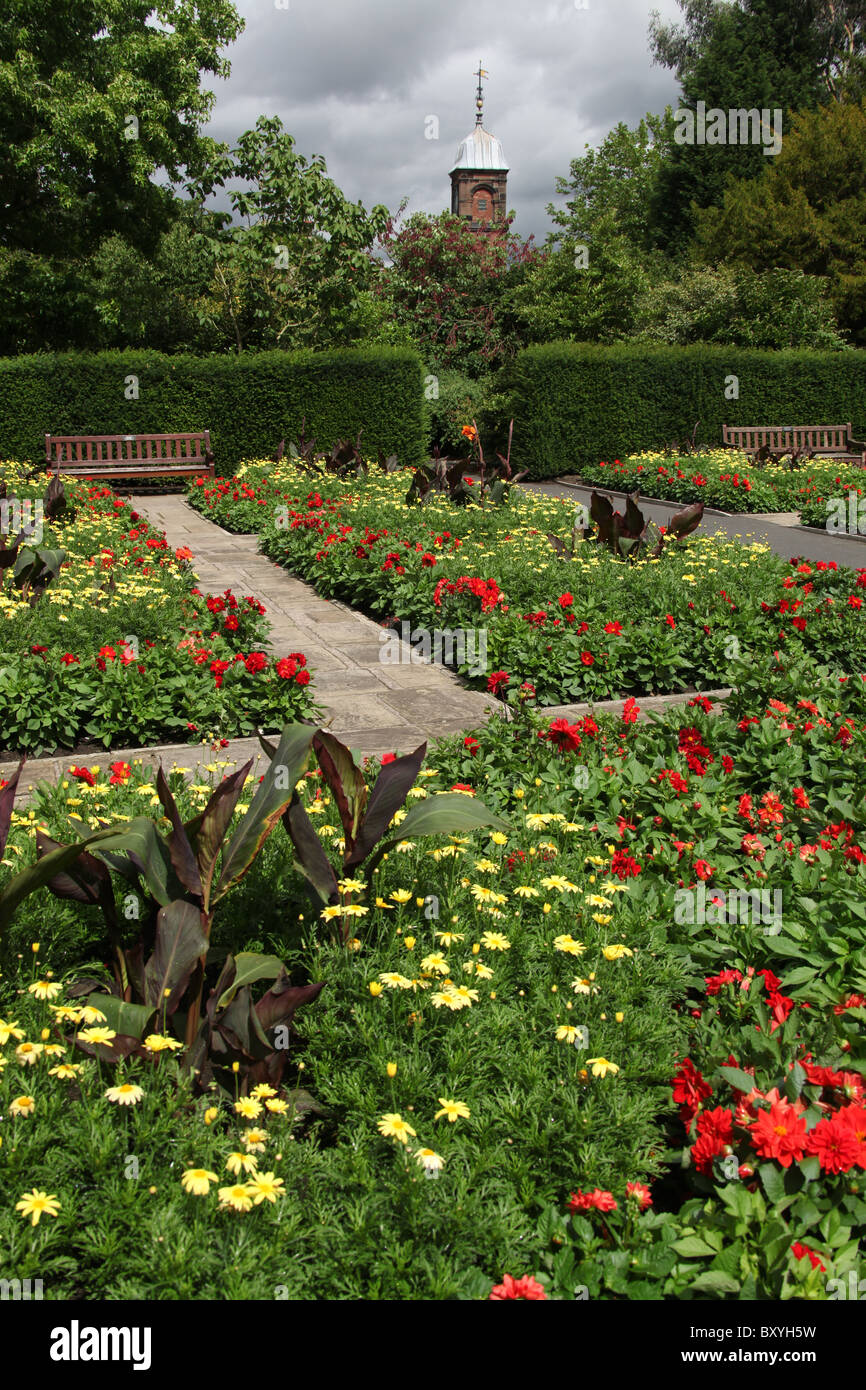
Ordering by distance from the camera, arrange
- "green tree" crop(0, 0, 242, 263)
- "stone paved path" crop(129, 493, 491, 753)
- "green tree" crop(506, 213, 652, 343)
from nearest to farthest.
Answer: "stone paved path" crop(129, 493, 491, 753), "green tree" crop(0, 0, 242, 263), "green tree" crop(506, 213, 652, 343)

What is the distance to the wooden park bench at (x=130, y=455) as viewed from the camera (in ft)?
46.5

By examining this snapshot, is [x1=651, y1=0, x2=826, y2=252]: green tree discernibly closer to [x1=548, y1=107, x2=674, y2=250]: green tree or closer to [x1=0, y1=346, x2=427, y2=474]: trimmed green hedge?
[x1=548, y1=107, x2=674, y2=250]: green tree

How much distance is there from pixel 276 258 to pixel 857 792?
19.1 meters

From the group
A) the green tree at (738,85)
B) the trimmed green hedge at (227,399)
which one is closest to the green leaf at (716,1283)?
the trimmed green hedge at (227,399)

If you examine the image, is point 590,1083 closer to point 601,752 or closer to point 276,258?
point 601,752

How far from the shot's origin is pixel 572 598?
600cm

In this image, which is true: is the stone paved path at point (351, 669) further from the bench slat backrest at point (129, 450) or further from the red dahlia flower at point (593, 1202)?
the bench slat backrest at point (129, 450)

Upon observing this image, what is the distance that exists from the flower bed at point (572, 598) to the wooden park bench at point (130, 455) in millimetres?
6118

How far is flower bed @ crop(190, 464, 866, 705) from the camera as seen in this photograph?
568cm

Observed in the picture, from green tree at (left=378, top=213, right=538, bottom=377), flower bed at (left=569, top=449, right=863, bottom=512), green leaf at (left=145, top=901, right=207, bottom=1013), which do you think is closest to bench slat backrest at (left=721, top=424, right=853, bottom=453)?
flower bed at (left=569, top=449, right=863, bottom=512)

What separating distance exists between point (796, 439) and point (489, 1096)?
1740 centimetres

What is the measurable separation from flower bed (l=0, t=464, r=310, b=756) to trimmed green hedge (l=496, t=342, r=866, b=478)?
12185 mm

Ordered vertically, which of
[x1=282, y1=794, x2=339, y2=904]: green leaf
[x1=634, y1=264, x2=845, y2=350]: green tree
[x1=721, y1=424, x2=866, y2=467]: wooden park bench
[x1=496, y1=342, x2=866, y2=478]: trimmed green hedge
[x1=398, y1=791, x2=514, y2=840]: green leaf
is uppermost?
[x1=634, y1=264, x2=845, y2=350]: green tree

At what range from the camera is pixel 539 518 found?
9414 mm
